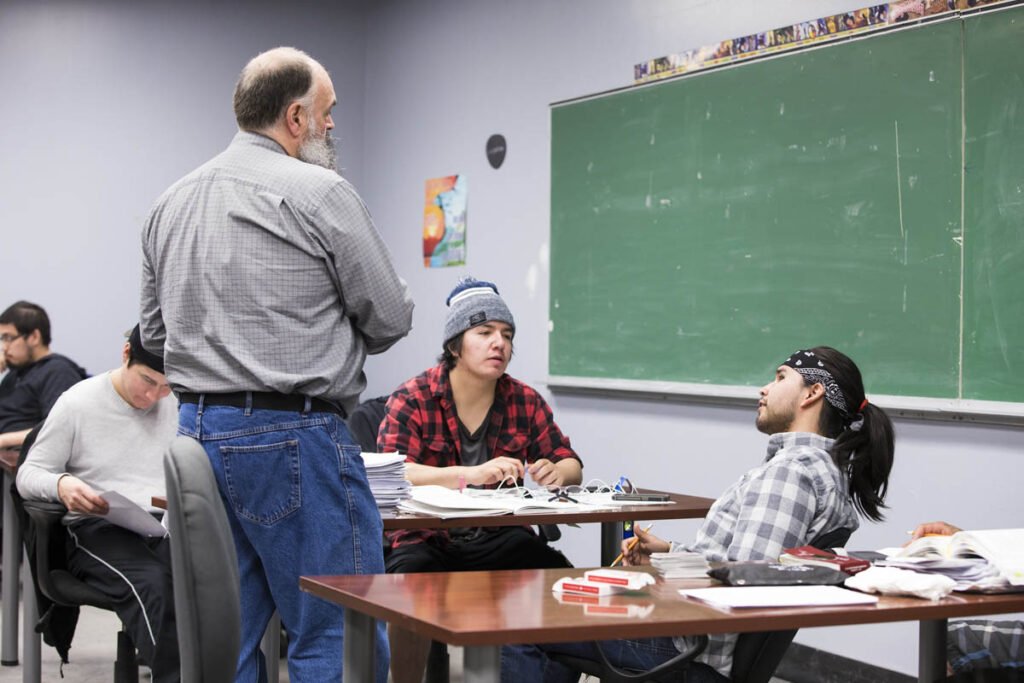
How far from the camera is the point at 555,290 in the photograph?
5016 millimetres

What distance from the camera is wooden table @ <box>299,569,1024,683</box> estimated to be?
147 cm

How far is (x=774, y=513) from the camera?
2162mm

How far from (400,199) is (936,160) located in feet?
10.8

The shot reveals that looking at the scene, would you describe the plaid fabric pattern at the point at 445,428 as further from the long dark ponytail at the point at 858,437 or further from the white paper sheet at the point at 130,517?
the long dark ponytail at the point at 858,437

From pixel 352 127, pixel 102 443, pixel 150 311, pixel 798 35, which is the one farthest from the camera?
pixel 352 127

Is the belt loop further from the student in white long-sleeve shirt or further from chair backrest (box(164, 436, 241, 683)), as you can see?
the student in white long-sleeve shirt

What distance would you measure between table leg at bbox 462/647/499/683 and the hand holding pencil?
842mm

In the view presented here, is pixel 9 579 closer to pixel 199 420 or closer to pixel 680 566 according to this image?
pixel 199 420

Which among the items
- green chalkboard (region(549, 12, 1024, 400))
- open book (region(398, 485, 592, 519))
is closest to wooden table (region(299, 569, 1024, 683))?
open book (region(398, 485, 592, 519))

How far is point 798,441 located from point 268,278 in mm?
1152

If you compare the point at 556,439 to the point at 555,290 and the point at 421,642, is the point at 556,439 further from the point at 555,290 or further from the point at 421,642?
the point at 555,290

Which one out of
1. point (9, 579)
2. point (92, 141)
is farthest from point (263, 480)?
point (92, 141)

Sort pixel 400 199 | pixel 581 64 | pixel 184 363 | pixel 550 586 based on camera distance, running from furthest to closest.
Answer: pixel 400 199, pixel 581 64, pixel 184 363, pixel 550 586

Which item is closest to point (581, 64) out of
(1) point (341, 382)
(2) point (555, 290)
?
(2) point (555, 290)
